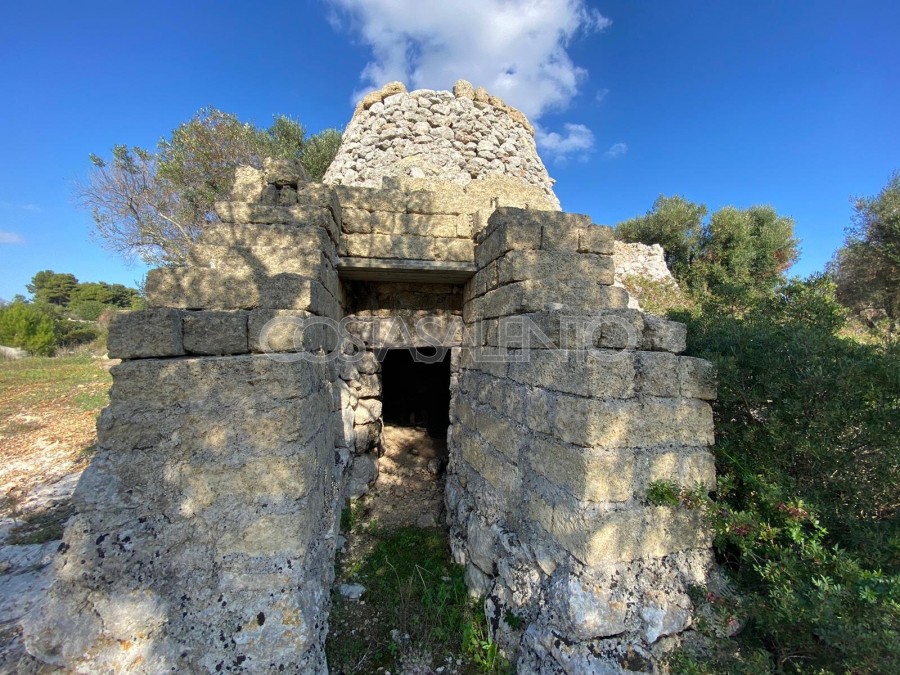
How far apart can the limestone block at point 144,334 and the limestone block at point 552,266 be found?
2256 millimetres

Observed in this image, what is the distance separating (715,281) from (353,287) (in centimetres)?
1453

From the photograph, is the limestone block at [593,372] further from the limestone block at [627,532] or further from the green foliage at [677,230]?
the green foliage at [677,230]

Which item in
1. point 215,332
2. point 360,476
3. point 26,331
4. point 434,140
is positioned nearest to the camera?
point 215,332

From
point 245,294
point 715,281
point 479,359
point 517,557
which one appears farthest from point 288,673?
point 715,281

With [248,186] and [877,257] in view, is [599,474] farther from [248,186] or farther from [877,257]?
[877,257]

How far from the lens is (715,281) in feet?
45.1

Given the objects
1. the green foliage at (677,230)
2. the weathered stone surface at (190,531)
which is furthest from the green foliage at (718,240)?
the weathered stone surface at (190,531)

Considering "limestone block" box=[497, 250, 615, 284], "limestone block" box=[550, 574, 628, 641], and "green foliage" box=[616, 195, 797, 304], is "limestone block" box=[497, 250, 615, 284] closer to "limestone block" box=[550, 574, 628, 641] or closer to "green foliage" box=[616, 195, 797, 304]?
"limestone block" box=[550, 574, 628, 641]

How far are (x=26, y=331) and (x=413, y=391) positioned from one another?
21.2 metres

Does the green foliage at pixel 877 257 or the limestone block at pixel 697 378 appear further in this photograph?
the green foliage at pixel 877 257

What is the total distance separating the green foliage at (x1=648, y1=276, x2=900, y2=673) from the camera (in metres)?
1.50

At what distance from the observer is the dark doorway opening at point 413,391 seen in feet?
24.7

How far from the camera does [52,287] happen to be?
3356 cm

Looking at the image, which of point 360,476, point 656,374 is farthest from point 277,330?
point 360,476
